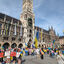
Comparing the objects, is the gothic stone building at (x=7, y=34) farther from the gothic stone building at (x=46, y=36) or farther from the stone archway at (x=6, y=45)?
the gothic stone building at (x=46, y=36)

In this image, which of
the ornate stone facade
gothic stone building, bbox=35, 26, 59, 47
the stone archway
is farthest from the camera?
gothic stone building, bbox=35, 26, 59, 47

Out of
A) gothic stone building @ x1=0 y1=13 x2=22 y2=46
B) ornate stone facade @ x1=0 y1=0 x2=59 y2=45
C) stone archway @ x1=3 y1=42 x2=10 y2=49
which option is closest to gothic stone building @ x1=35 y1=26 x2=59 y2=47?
ornate stone facade @ x1=0 y1=0 x2=59 y2=45

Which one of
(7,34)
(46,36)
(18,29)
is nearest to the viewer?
(7,34)

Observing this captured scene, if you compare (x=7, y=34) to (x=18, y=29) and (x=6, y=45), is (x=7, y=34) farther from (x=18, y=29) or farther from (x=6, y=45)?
(x=18, y=29)

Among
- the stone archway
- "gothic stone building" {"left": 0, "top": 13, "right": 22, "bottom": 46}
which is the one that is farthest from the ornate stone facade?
the stone archway

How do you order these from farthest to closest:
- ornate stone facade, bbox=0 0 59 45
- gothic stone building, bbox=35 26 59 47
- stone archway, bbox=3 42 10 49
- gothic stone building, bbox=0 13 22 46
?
gothic stone building, bbox=35 26 59 47, ornate stone facade, bbox=0 0 59 45, stone archway, bbox=3 42 10 49, gothic stone building, bbox=0 13 22 46

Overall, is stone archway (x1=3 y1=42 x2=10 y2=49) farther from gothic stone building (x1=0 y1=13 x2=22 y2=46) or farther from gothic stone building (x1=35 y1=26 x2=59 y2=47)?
gothic stone building (x1=35 y1=26 x2=59 y2=47)

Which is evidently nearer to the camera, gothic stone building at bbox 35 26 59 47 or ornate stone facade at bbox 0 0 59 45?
ornate stone facade at bbox 0 0 59 45

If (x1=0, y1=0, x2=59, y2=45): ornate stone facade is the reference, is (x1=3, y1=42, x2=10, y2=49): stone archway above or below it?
below

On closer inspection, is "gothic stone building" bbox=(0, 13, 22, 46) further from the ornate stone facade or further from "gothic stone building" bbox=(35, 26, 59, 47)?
"gothic stone building" bbox=(35, 26, 59, 47)

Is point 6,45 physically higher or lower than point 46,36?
lower

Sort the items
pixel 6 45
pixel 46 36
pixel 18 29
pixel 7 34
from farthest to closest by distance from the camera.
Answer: pixel 46 36
pixel 18 29
pixel 7 34
pixel 6 45

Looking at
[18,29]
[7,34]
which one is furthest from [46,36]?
[7,34]

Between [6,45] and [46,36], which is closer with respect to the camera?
[6,45]
